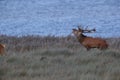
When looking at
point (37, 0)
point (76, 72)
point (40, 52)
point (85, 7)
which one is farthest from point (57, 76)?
point (37, 0)

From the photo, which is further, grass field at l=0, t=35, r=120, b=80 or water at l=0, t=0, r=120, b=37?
water at l=0, t=0, r=120, b=37

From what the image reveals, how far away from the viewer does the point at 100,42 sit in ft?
41.3

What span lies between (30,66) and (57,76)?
1273 millimetres

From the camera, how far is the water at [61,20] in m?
27.1

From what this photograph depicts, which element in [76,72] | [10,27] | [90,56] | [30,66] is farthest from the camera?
[10,27]

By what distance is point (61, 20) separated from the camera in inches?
1329

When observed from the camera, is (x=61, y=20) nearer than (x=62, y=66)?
No

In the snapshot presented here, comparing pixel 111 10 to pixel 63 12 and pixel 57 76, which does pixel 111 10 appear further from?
pixel 57 76

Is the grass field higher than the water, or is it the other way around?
the grass field

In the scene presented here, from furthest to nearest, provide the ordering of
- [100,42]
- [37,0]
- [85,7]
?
[37,0]
[85,7]
[100,42]

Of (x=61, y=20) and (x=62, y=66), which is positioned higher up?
(x=62, y=66)

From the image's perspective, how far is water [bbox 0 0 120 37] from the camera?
88.8 feet

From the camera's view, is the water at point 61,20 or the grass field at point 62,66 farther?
the water at point 61,20

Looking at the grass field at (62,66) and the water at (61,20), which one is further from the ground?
the grass field at (62,66)
